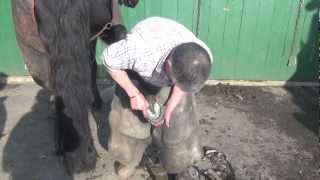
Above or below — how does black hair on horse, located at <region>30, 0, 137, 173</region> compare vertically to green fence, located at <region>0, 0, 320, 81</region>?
above

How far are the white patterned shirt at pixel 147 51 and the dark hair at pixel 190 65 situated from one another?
187mm

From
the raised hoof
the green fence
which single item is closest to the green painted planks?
the green fence

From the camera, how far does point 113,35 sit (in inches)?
120

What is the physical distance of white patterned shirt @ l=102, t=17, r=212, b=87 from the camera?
9.12 ft

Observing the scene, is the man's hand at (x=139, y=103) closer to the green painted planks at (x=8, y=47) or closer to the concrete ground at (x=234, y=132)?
the concrete ground at (x=234, y=132)

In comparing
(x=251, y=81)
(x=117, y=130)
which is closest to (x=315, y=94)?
(x=251, y=81)

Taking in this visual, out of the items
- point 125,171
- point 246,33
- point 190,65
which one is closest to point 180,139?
point 125,171

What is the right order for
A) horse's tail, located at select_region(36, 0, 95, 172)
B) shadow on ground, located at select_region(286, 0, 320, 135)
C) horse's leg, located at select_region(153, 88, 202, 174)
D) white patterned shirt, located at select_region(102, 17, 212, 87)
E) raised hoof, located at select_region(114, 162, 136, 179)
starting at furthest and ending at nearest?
shadow on ground, located at select_region(286, 0, 320, 135) < raised hoof, located at select_region(114, 162, 136, 179) < horse's leg, located at select_region(153, 88, 202, 174) < white patterned shirt, located at select_region(102, 17, 212, 87) < horse's tail, located at select_region(36, 0, 95, 172)

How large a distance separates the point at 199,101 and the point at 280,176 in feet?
4.12

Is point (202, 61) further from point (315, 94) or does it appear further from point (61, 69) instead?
point (315, 94)

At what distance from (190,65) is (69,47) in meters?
0.63

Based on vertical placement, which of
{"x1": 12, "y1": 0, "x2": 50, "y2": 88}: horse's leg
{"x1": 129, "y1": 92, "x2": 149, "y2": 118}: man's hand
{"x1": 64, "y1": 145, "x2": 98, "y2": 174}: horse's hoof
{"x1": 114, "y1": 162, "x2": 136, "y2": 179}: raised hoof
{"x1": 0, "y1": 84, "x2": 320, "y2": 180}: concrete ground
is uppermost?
{"x1": 12, "y1": 0, "x2": 50, "y2": 88}: horse's leg

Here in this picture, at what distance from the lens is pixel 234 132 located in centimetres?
412

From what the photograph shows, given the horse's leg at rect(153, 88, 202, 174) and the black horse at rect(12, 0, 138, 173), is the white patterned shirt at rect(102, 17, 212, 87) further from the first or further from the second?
the horse's leg at rect(153, 88, 202, 174)
